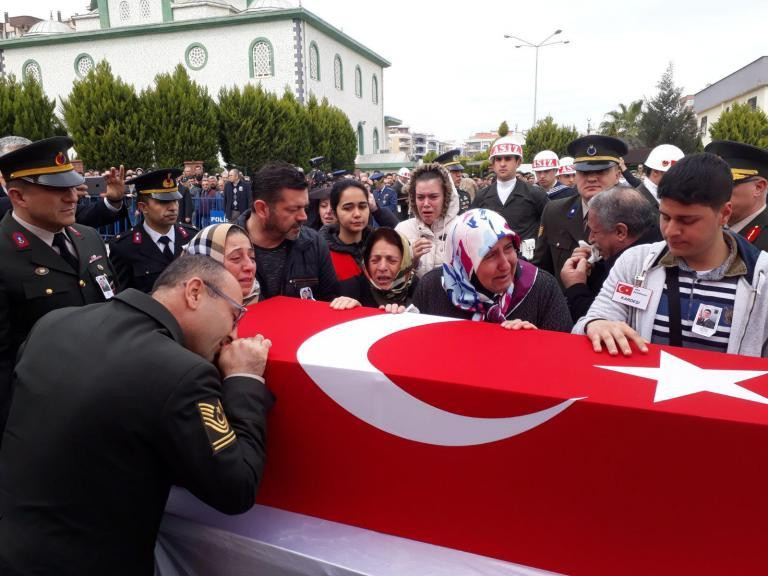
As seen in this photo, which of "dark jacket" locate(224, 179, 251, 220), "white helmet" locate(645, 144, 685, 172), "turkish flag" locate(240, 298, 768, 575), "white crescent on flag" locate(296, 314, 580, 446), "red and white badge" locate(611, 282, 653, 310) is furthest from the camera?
"dark jacket" locate(224, 179, 251, 220)

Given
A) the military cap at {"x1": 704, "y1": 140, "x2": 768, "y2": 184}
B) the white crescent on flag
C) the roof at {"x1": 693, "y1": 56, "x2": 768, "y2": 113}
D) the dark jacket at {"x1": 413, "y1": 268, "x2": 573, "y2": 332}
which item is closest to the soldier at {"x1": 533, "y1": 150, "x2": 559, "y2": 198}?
the military cap at {"x1": 704, "y1": 140, "x2": 768, "y2": 184}

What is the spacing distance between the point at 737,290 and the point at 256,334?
5.25 feet

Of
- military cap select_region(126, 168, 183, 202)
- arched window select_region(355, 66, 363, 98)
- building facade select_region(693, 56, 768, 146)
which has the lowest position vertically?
military cap select_region(126, 168, 183, 202)

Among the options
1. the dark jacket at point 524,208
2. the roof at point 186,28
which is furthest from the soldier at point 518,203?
the roof at point 186,28

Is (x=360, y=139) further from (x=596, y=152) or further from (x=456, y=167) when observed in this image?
(x=596, y=152)

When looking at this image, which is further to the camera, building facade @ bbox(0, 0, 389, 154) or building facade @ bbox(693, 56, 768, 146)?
building facade @ bbox(0, 0, 389, 154)

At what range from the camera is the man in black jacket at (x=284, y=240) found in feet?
9.91

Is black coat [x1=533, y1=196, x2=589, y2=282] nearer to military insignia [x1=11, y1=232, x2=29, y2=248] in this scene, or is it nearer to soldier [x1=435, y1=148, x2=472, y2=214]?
soldier [x1=435, y1=148, x2=472, y2=214]

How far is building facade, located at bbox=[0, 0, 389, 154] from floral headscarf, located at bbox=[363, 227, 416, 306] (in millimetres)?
36047

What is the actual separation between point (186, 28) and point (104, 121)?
20.8 meters

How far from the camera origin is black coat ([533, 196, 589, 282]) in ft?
13.9

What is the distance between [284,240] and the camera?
314 cm

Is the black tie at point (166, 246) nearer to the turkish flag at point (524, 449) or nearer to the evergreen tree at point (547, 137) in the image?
the turkish flag at point (524, 449)

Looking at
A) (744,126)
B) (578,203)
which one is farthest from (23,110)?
(744,126)
